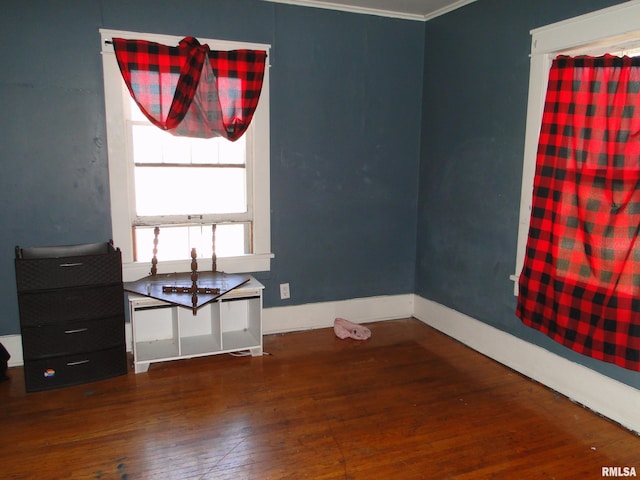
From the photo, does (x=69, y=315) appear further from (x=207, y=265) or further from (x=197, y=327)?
(x=207, y=265)

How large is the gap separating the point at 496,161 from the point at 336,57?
1483mm

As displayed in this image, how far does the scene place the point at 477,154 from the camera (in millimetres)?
3562

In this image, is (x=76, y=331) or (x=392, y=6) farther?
(x=392, y=6)

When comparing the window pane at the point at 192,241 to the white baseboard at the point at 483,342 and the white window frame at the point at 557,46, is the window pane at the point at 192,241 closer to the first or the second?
the white baseboard at the point at 483,342

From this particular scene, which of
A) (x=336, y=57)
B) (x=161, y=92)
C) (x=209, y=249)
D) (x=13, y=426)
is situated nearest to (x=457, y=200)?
(x=336, y=57)

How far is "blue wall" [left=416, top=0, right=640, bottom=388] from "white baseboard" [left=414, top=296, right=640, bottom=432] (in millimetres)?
56

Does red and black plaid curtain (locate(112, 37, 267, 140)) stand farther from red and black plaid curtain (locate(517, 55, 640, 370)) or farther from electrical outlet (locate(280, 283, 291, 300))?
red and black plaid curtain (locate(517, 55, 640, 370))

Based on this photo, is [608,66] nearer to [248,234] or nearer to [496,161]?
[496,161]

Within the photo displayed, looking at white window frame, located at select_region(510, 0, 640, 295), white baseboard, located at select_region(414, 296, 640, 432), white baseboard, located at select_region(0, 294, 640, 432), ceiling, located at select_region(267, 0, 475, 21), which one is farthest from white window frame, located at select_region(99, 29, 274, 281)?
white window frame, located at select_region(510, 0, 640, 295)

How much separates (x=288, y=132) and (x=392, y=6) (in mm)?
1272

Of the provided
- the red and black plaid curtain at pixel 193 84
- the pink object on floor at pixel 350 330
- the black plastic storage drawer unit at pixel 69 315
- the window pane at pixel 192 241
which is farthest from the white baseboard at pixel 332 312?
the red and black plaid curtain at pixel 193 84

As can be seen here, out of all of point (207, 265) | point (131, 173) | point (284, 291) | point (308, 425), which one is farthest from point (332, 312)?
point (131, 173)

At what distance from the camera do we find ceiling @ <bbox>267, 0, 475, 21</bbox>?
3658 millimetres

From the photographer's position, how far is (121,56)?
3191 mm
